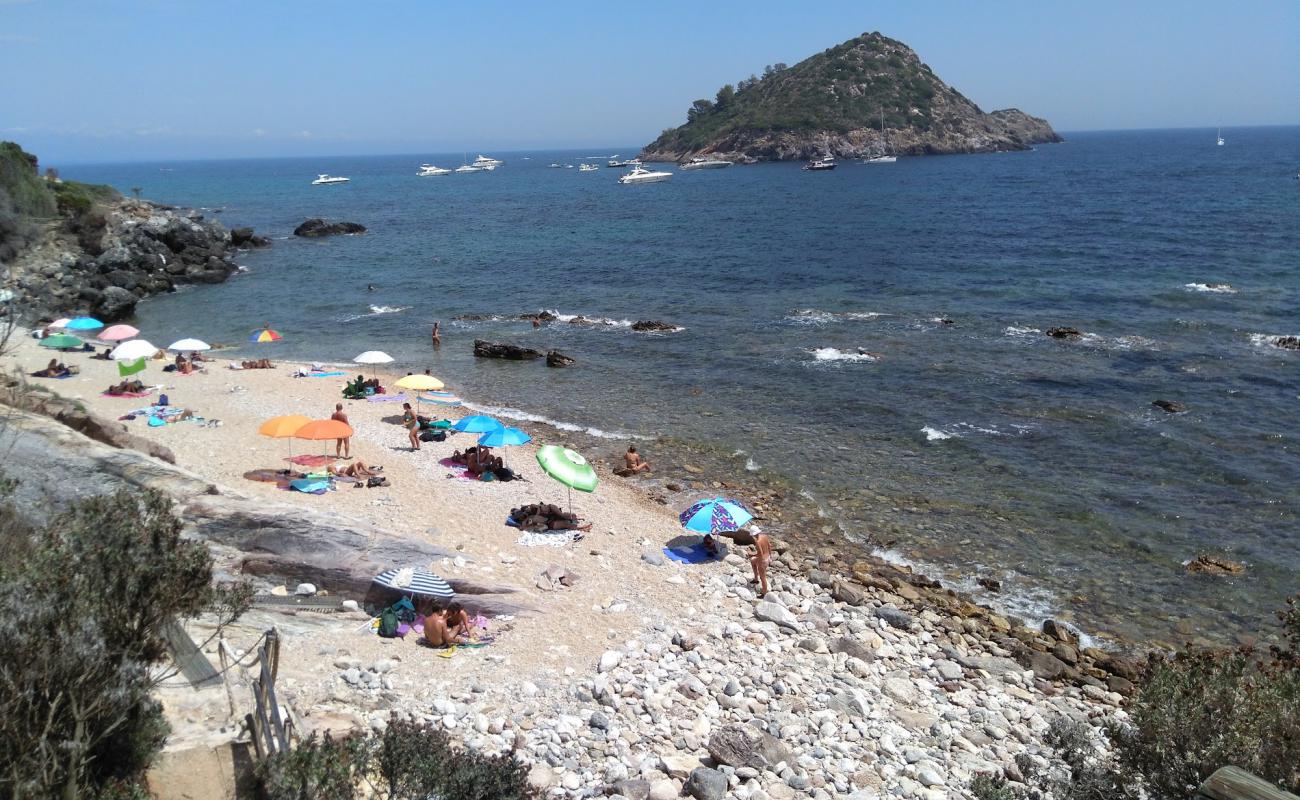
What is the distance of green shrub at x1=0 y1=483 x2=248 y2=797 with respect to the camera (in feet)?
18.0

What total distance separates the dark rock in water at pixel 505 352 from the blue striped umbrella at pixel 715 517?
59.8ft

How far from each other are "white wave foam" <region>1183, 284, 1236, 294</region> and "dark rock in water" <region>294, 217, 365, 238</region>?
67.2 metres

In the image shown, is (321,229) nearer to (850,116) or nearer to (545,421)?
(545,421)

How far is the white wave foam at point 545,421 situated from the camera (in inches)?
992

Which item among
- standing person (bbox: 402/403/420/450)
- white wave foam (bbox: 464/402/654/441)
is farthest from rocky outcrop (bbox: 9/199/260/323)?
white wave foam (bbox: 464/402/654/441)

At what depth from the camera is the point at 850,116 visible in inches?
6678

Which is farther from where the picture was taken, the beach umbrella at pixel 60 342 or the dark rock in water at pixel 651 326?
the dark rock in water at pixel 651 326

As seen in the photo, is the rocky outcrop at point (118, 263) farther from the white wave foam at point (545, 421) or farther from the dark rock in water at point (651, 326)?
the dark rock in water at point (651, 326)

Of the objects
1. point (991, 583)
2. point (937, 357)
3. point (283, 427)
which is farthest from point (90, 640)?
point (937, 357)

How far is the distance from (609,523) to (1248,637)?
12376 mm

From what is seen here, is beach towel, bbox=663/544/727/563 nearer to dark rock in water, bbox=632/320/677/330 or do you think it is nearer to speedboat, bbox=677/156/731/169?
dark rock in water, bbox=632/320/677/330

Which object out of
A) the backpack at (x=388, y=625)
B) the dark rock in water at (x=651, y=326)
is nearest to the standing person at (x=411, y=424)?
the backpack at (x=388, y=625)

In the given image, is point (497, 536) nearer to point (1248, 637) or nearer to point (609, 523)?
point (609, 523)

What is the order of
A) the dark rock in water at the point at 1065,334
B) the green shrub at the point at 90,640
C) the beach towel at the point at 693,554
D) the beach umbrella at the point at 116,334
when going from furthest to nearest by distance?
the dark rock in water at the point at 1065,334 → the beach umbrella at the point at 116,334 → the beach towel at the point at 693,554 → the green shrub at the point at 90,640
